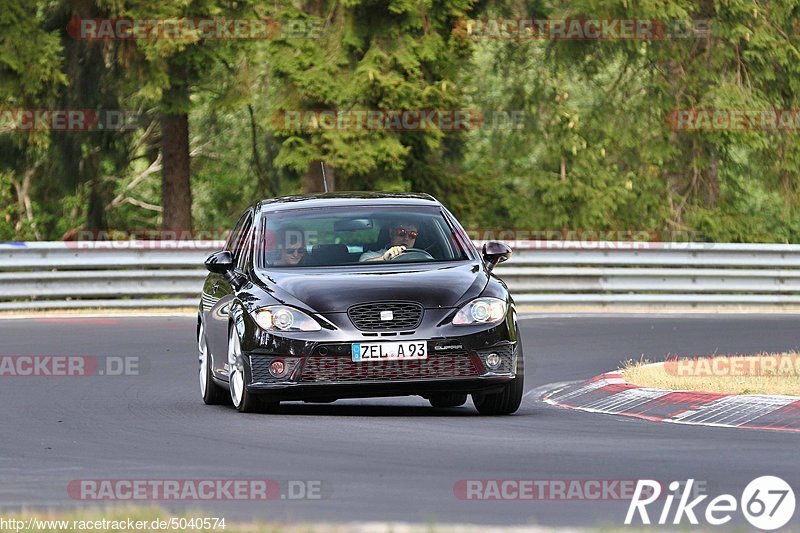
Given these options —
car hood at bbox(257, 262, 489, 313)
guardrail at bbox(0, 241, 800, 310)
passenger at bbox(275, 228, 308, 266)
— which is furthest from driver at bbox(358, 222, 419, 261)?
guardrail at bbox(0, 241, 800, 310)

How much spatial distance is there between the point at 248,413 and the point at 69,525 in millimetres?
5271

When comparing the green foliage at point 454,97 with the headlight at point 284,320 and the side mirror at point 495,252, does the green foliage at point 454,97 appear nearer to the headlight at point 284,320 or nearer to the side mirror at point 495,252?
the side mirror at point 495,252

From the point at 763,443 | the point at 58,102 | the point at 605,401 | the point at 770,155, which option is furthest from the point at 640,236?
the point at 763,443

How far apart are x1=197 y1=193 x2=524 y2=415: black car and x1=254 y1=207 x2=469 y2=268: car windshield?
0.01 m

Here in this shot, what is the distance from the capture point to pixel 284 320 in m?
11.6

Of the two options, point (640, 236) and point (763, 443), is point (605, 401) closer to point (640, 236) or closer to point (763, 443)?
point (763, 443)

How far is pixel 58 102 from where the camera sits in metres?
32.6

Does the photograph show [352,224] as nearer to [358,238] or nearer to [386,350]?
[358,238]

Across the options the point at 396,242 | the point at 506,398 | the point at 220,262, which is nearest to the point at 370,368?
the point at 506,398

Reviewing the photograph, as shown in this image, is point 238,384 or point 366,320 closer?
point 366,320

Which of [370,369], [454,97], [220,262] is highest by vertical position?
[454,97]

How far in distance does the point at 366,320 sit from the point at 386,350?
0.78 ft

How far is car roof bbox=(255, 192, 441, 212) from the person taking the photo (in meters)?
13.2

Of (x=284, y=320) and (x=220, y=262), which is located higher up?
(x=220, y=262)
